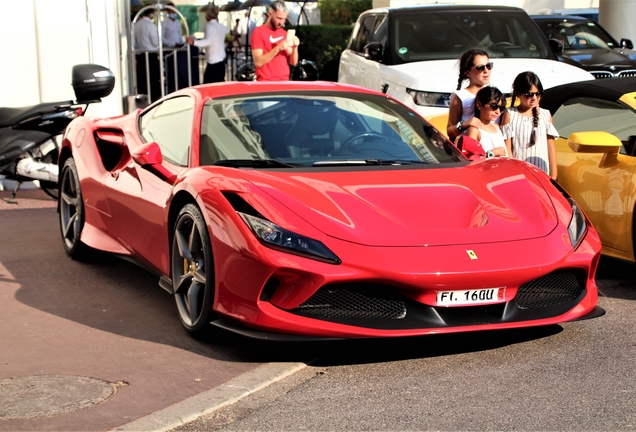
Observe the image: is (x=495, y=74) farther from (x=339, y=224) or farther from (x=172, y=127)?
(x=339, y=224)

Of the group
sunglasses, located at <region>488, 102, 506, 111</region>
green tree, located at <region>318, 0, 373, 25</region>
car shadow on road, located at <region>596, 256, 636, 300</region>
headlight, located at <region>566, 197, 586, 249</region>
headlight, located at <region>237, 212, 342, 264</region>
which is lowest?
green tree, located at <region>318, 0, 373, 25</region>

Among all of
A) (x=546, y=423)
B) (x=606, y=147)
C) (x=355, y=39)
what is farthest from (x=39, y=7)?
(x=546, y=423)

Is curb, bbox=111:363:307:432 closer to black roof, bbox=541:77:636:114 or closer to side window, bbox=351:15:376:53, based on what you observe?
black roof, bbox=541:77:636:114

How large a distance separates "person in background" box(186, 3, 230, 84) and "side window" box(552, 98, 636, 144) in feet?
40.0

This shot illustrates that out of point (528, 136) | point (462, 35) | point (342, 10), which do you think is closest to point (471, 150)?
point (528, 136)

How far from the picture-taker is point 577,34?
17.1m

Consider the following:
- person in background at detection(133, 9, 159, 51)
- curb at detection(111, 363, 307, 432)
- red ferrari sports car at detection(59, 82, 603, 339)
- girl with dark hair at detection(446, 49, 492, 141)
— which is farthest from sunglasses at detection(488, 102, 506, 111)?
person in background at detection(133, 9, 159, 51)

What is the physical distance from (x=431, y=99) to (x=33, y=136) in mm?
4080

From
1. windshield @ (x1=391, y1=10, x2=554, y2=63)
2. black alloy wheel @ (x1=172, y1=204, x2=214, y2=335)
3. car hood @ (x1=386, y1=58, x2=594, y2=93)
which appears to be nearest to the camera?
black alloy wheel @ (x1=172, y1=204, x2=214, y2=335)

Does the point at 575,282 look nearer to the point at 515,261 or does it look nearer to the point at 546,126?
the point at 515,261

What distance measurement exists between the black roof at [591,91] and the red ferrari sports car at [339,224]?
1.55 m

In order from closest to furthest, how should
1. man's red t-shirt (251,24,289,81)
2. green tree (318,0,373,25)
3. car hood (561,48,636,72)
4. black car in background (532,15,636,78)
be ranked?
man's red t-shirt (251,24,289,81) < black car in background (532,15,636,78) < car hood (561,48,636,72) < green tree (318,0,373,25)

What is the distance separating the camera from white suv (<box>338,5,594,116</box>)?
11.3m

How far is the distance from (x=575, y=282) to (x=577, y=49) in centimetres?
1173
